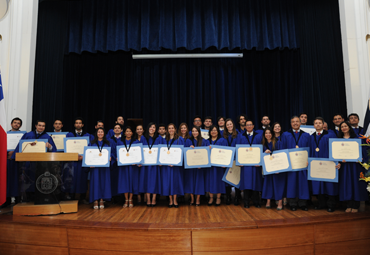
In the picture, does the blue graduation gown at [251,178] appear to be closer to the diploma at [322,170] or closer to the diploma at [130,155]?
the diploma at [322,170]

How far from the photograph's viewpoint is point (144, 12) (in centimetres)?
737

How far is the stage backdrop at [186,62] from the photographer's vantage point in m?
7.34

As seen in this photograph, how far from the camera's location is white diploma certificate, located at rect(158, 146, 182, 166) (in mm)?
4777

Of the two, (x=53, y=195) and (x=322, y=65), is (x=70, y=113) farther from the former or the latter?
(x=322, y=65)

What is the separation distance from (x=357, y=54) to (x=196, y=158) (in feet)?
15.5

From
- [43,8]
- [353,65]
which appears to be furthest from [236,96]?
[43,8]

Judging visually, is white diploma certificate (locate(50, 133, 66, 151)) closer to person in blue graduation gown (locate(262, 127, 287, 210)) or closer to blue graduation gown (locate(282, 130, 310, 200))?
person in blue graduation gown (locate(262, 127, 287, 210))

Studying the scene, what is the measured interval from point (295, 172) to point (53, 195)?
4200 millimetres

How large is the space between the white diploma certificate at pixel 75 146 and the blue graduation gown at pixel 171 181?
1667 mm

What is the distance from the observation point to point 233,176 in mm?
4953

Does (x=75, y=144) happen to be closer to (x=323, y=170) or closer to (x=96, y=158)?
(x=96, y=158)

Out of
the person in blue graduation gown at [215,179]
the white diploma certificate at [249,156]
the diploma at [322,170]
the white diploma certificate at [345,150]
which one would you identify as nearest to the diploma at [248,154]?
the white diploma certificate at [249,156]

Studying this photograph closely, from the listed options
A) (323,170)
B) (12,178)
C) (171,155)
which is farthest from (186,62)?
(12,178)

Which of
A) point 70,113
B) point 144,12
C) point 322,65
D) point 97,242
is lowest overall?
point 97,242
